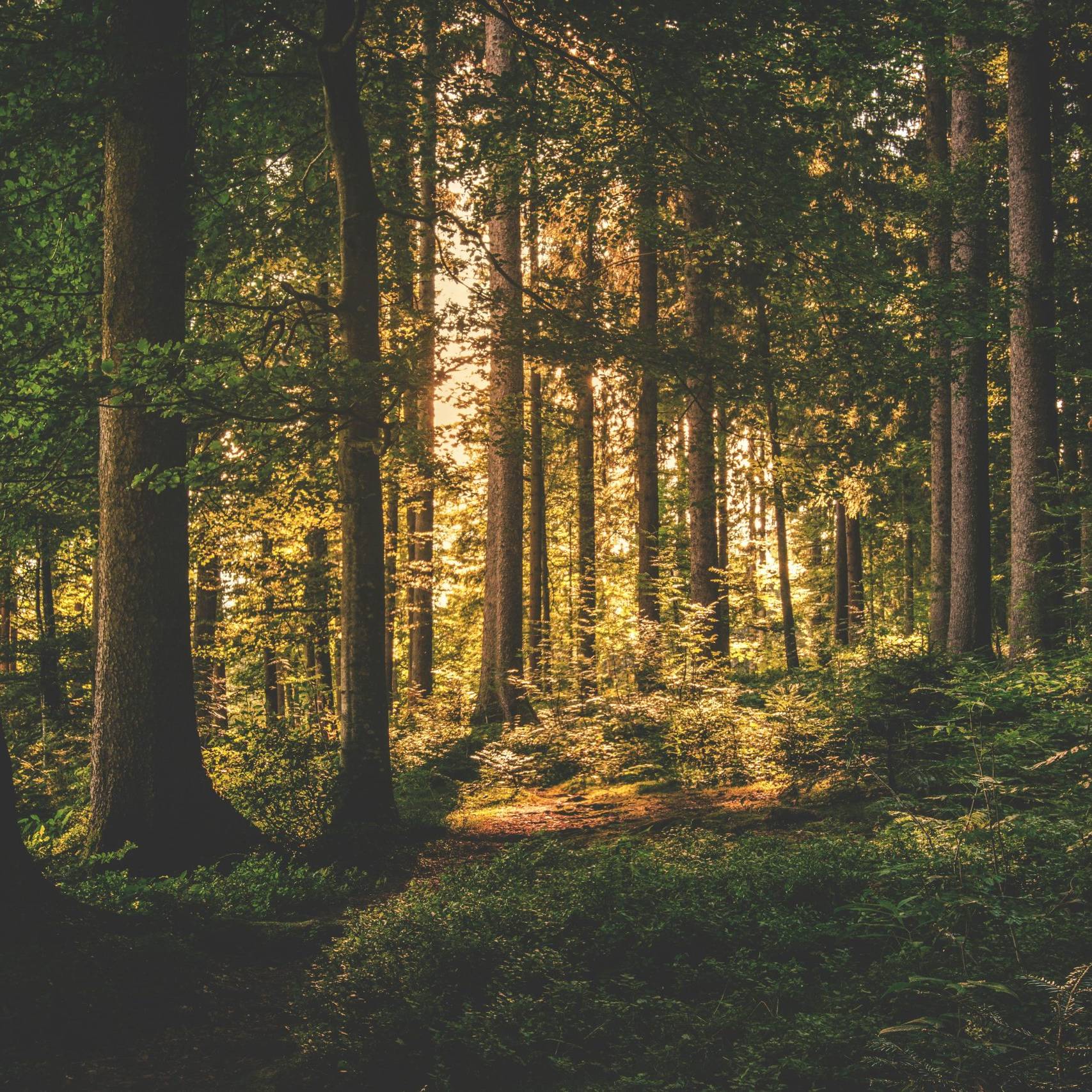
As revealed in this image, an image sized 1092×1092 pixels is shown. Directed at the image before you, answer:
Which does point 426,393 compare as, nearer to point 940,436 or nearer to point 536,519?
point 536,519

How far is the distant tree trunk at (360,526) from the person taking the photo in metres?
8.77

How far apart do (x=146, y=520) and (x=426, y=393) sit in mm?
3414

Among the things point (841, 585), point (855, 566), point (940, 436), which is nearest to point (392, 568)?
point (940, 436)

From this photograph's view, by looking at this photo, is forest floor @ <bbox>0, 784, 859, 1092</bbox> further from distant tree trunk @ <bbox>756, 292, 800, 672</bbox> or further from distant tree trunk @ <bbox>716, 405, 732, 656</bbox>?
distant tree trunk @ <bbox>716, 405, 732, 656</bbox>

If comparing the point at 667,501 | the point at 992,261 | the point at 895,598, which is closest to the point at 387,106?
the point at 992,261

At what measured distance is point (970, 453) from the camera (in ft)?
43.9

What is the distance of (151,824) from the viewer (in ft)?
22.9

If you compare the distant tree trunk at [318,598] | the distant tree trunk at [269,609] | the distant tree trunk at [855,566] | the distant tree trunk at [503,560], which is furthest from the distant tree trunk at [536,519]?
the distant tree trunk at [855,566]

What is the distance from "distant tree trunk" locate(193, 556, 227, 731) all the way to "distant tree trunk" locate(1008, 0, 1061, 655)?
43.0 feet

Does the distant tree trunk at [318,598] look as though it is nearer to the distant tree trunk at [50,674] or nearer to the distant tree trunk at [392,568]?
the distant tree trunk at [392,568]

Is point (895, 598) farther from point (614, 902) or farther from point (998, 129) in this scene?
point (614, 902)

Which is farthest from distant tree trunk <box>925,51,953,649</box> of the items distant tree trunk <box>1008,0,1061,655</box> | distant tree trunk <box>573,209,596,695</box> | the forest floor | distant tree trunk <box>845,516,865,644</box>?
the forest floor

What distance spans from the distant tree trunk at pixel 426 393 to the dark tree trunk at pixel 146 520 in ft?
9.03

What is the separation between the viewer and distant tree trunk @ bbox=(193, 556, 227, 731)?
14313 millimetres
